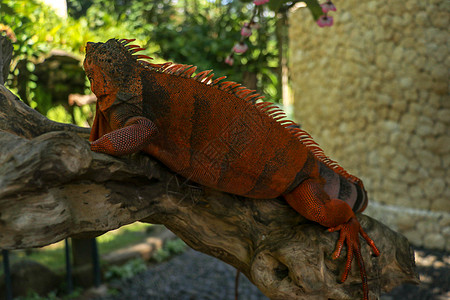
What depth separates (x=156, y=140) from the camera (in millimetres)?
1684

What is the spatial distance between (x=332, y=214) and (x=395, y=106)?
4036mm

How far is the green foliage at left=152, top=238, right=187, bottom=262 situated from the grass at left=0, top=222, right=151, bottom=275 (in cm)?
36

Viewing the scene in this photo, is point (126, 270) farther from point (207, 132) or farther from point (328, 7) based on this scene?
point (328, 7)

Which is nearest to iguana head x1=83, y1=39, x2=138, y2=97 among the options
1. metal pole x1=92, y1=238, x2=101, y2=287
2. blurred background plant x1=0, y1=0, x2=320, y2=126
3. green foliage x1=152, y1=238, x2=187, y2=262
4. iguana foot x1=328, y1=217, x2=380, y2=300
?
iguana foot x1=328, y1=217, x2=380, y2=300

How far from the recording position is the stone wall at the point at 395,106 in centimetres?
504

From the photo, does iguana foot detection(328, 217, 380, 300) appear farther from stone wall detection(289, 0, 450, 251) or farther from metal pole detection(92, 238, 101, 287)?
stone wall detection(289, 0, 450, 251)

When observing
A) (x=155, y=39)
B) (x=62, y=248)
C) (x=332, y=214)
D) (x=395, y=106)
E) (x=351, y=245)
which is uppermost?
(x=155, y=39)

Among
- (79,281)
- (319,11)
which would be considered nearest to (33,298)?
(79,281)

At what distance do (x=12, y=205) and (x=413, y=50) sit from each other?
17.1ft

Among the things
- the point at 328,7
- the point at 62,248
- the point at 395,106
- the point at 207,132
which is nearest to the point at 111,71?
the point at 207,132

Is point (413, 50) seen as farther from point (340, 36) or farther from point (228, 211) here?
point (228, 211)

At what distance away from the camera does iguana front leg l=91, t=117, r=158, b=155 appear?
1.50 metres

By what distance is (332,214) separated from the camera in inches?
70.6

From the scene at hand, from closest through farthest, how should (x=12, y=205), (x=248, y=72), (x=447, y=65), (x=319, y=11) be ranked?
(x=12, y=205) < (x=319, y=11) < (x=447, y=65) < (x=248, y=72)
